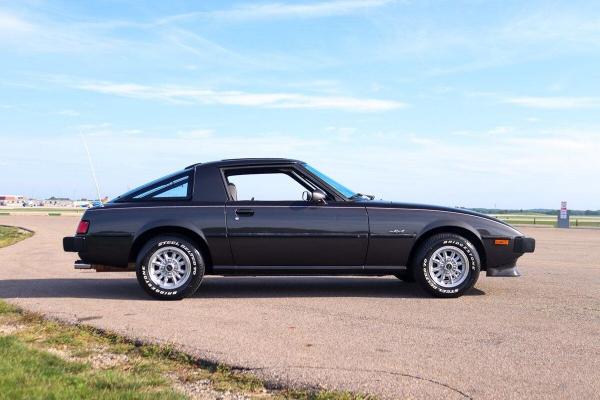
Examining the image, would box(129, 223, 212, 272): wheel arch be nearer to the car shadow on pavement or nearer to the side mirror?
the car shadow on pavement

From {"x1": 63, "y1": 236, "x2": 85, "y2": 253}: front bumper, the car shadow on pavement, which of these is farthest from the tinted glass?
the car shadow on pavement

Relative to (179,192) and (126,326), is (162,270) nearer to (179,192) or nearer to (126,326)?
(179,192)

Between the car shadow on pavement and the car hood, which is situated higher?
the car hood

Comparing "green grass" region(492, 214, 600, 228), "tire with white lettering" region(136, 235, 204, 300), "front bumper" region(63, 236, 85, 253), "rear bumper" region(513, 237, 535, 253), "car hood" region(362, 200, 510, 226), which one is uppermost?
"car hood" region(362, 200, 510, 226)

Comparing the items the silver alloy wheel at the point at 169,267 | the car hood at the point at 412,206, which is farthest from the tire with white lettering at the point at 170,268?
the car hood at the point at 412,206

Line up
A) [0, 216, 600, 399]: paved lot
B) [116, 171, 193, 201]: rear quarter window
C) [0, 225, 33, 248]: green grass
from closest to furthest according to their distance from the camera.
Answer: [0, 216, 600, 399]: paved lot
[116, 171, 193, 201]: rear quarter window
[0, 225, 33, 248]: green grass

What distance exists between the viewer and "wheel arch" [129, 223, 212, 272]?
22.7ft

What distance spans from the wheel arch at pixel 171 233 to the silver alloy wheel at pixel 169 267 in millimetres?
222

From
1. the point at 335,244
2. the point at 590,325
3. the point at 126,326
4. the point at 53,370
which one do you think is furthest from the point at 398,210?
the point at 53,370

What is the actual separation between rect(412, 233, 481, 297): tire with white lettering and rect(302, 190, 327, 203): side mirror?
4.17 feet

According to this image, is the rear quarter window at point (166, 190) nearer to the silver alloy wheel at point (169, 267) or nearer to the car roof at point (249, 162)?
the car roof at point (249, 162)

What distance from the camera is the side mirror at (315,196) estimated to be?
22.3 feet

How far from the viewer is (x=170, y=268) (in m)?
6.89

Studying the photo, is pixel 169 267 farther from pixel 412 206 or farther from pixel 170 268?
pixel 412 206
